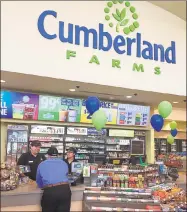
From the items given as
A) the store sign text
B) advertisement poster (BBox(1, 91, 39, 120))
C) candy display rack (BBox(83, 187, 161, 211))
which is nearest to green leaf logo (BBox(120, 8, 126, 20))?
the store sign text

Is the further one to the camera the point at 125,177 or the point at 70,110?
the point at 70,110

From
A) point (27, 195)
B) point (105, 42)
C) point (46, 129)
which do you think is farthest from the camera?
point (46, 129)

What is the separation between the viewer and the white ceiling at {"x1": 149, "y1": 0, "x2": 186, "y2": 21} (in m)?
6.54

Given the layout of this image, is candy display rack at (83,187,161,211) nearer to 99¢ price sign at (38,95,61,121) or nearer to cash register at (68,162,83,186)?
cash register at (68,162,83,186)

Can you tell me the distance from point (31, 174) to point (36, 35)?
8.67ft

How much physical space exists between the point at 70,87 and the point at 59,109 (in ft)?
2.36

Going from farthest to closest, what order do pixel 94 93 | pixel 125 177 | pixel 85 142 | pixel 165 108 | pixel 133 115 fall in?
pixel 133 115 < pixel 85 142 < pixel 94 93 < pixel 165 108 < pixel 125 177

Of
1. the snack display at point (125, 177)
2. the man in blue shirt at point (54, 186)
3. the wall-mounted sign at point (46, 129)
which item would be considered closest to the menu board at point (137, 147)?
the wall-mounted sign at point (46, 129)

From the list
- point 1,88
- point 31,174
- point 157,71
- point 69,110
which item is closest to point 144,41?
point 157,71

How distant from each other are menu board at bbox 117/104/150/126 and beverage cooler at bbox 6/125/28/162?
253 centimetres

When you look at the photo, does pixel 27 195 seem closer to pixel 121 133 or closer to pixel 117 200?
pixel 117 200

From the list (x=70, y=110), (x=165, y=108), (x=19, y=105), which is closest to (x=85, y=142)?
(x=70, y=110)

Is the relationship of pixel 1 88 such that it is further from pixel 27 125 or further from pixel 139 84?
pixel 139 84

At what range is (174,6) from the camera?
21.9ft
